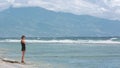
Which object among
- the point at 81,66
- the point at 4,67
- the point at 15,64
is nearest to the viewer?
the point at 4,67

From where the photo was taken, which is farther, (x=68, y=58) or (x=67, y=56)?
(x=67, y=56)

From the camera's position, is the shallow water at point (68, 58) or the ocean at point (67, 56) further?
the ocean at point (67, 56)

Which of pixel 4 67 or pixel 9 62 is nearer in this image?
pixel 4 67

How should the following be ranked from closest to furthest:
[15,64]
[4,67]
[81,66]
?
[4,67], [15,64], [81,66]

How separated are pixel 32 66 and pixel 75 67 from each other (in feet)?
11.3

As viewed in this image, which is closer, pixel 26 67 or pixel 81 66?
pixel 26 67

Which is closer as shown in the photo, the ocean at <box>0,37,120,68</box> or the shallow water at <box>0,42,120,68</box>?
the shallow water at <box>0,42,120,68</box>

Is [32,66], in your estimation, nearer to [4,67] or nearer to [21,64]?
[21,64]

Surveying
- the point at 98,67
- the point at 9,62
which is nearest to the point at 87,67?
the point at 98,67

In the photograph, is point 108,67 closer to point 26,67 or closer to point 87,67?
point 87,67

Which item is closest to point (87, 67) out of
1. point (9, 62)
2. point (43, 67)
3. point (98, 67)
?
point (98, 67)

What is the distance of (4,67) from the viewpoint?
3177 centimetres

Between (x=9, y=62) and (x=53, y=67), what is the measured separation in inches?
135

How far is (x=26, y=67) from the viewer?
33.4m
